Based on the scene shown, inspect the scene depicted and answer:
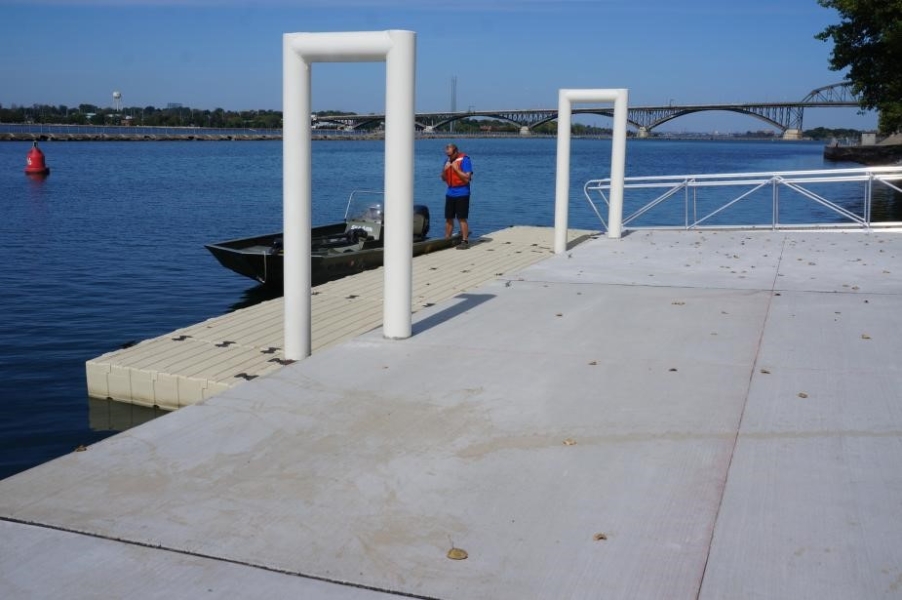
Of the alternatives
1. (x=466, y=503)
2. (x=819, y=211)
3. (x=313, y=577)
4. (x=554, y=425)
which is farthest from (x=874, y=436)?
(x=819, y=211)

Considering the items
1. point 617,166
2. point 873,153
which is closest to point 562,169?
point 617,166

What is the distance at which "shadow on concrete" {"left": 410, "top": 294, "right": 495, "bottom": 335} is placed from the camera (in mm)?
7797

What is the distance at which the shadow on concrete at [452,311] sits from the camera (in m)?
7.80

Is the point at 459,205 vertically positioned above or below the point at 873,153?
below

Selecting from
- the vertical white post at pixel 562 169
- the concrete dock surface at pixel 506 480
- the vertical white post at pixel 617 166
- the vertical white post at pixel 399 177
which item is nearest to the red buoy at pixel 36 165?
the vertical white post at pixel 617 166

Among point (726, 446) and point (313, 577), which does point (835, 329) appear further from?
point (313, 577)

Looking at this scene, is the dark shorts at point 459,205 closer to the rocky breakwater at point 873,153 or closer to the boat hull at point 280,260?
the boat hull at point 280,260

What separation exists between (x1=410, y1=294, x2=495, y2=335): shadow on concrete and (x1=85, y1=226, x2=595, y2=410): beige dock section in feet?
1.54

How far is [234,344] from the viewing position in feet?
26.4

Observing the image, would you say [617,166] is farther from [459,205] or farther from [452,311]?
[452,311]

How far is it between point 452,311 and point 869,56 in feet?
89.5

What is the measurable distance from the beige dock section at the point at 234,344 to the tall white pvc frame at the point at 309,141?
65 cm

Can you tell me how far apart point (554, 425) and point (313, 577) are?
6.73 ft

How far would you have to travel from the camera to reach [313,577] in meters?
3.49
